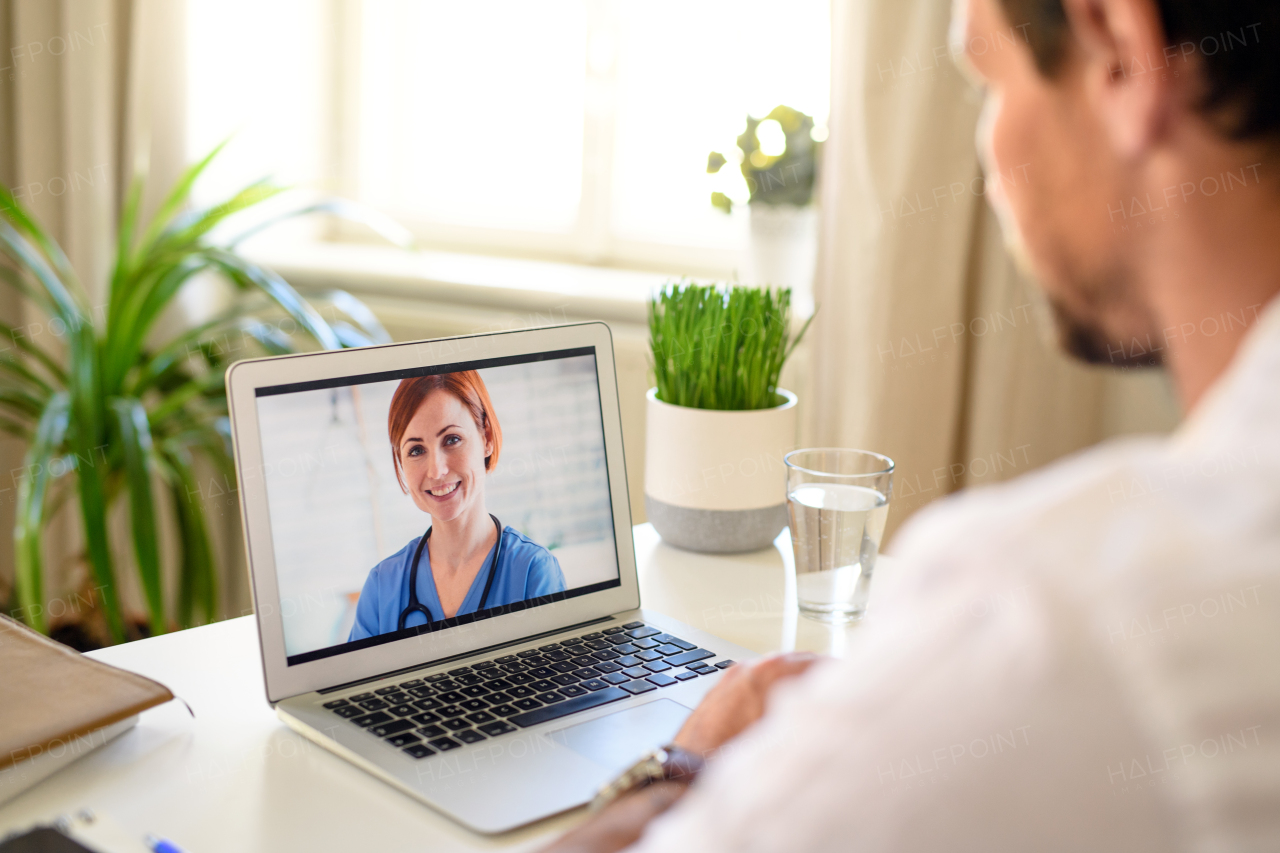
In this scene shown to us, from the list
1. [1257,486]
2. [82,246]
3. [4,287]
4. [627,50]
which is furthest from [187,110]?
[1257,486]

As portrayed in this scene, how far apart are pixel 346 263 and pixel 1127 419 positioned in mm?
1576

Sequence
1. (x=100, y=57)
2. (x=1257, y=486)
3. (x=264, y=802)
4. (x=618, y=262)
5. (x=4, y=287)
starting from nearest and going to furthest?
(x=1257, y=486) < (x=264, y=802) < (x=100, y=57) < (x=4, y=287) < (x=618, y=262)

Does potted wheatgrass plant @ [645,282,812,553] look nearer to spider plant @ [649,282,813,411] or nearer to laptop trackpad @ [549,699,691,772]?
spider plant @ [649,282,813,411]

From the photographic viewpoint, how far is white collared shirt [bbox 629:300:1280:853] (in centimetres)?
30

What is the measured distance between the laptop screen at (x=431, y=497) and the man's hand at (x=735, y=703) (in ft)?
0.84

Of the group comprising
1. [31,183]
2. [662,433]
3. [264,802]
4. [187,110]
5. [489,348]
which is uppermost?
[187,110]

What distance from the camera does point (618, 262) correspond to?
2.45 meters

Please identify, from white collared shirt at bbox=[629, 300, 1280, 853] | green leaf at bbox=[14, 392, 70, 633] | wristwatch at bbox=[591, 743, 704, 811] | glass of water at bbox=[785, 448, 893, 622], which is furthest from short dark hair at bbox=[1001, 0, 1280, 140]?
green leaf at bbox=[14, 392, 70, 633]

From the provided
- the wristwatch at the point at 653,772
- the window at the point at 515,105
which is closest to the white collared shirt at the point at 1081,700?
the wristwatch at the point at 653,772

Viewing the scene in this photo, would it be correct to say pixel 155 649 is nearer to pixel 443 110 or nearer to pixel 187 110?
pixel 187 110

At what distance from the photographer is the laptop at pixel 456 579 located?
2.43 ft

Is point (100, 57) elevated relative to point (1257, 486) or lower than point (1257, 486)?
elevated

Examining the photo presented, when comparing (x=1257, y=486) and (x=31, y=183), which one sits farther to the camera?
(x=31, y=183)

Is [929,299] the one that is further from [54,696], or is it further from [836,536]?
[54,696]
